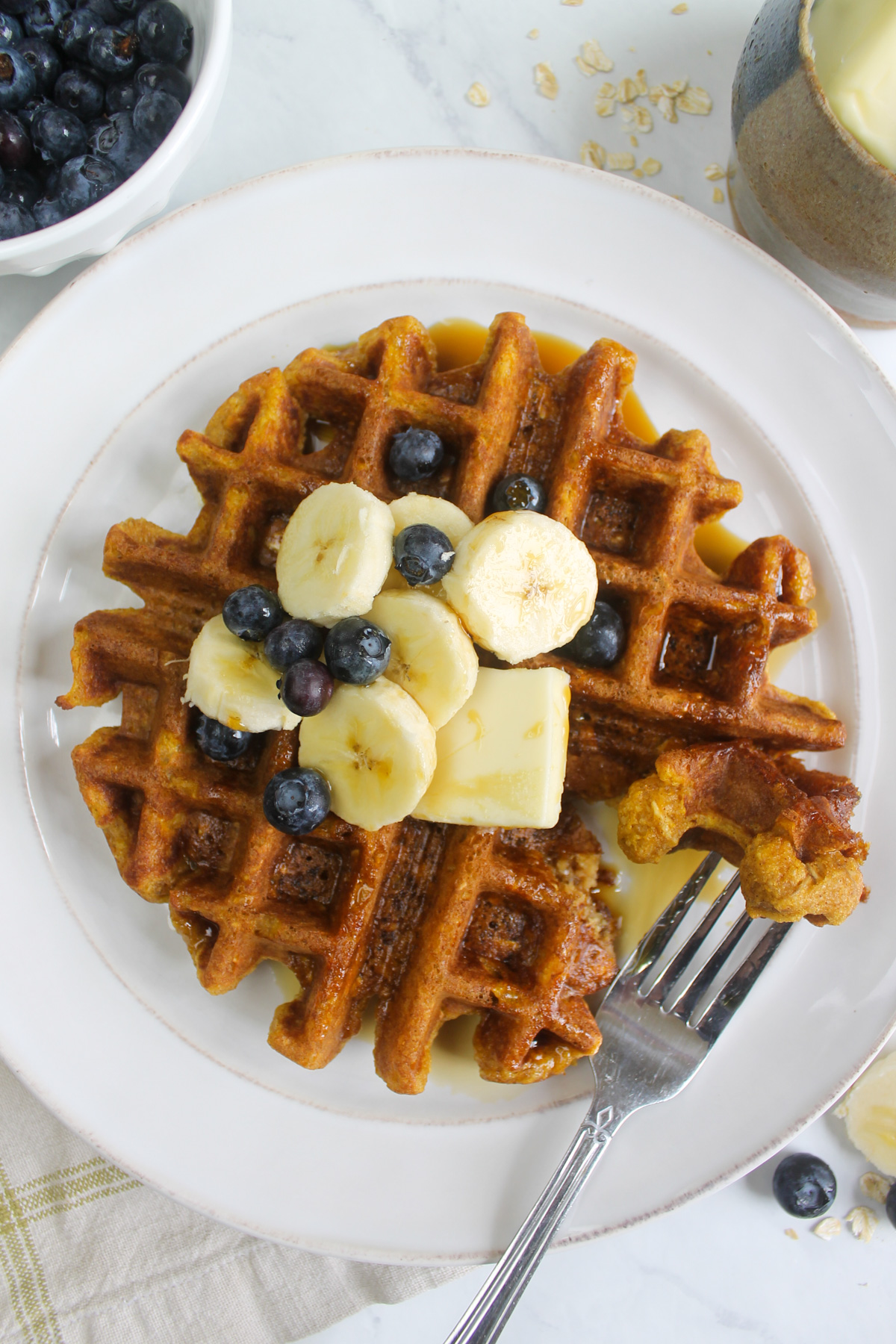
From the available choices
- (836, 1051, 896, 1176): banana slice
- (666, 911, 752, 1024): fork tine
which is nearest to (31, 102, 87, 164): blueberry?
(666, 911, 752, 1024): fork tine

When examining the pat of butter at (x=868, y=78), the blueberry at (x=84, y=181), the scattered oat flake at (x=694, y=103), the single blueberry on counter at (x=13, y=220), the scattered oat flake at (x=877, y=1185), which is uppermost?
the pat of butter at (x=868, y=78)

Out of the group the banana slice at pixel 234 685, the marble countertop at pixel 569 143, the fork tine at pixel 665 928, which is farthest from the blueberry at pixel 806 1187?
the banana slice at pixel 234 685

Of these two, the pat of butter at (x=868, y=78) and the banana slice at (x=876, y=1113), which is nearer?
the pat of butter at (x=868, y=78)

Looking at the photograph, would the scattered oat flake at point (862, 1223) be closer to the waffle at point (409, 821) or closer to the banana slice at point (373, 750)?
the waffle at point (409, 821)

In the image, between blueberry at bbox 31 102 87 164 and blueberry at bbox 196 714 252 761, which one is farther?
blueberry at bbox 31 102 87 164

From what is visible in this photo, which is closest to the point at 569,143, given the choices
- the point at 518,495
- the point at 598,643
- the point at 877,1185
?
the point at 518,495

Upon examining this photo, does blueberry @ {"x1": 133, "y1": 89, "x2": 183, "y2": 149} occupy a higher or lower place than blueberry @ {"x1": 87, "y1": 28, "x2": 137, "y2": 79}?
lower

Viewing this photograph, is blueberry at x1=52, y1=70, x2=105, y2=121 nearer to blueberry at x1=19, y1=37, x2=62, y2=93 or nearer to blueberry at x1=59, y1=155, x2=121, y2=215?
blueberry at x1=19, y1=37, x2=62, y2=93
